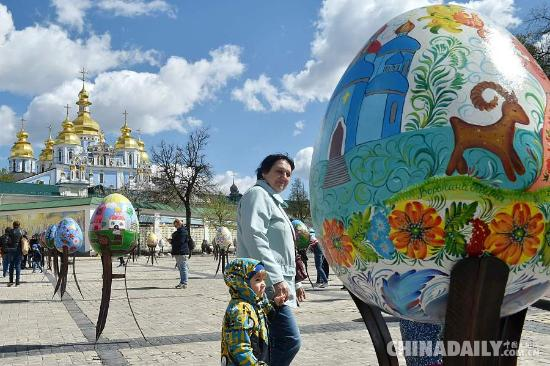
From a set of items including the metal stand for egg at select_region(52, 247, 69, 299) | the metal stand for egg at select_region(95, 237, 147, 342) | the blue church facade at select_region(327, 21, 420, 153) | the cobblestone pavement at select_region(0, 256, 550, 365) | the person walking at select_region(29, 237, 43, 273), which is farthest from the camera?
the person walking at select_region(29, 237, 43, 273)

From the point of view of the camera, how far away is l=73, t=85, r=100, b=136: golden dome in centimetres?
9969

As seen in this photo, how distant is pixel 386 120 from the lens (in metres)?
2.01

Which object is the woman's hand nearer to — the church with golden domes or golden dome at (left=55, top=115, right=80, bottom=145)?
the church with golden domes

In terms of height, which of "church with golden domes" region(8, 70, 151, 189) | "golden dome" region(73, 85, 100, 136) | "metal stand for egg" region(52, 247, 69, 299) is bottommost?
"metal stand for egg" region(52, 247, 69, 299)

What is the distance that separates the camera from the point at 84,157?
316 feet

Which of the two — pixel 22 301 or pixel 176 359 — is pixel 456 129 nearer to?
pixel 176 359

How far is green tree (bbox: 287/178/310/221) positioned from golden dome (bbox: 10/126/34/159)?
61.8 meters

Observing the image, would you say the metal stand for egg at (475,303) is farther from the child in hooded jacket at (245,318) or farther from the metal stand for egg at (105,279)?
the metal stand for egg at (105,279)

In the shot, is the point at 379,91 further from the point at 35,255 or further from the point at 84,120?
the point at 84,120

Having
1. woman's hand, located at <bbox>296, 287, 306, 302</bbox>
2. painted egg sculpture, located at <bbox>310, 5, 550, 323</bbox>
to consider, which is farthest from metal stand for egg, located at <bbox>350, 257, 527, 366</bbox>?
woman's hand, located at <bbox>296, 287, 306, 302</bbox>

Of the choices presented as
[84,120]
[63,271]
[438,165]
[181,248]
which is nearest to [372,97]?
[438,165]

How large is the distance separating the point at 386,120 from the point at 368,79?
0.78 ft

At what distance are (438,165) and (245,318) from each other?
1.66 metres

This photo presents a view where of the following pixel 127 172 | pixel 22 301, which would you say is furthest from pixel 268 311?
pixel 127 172
